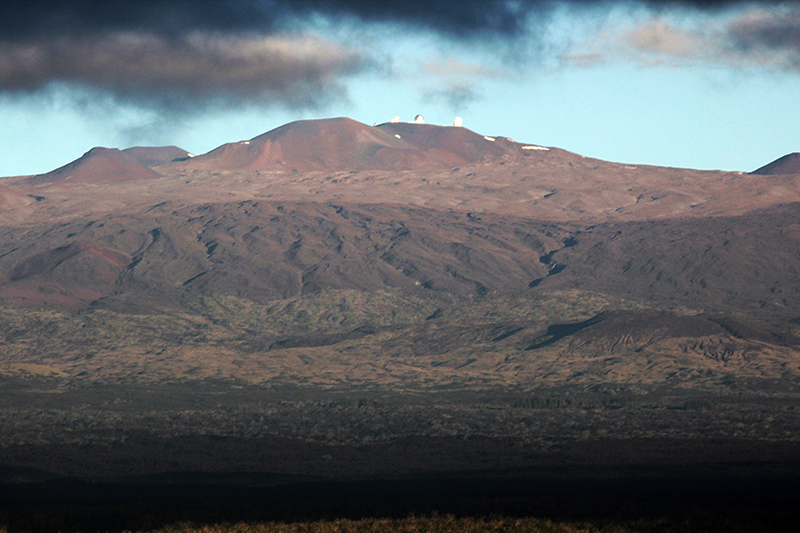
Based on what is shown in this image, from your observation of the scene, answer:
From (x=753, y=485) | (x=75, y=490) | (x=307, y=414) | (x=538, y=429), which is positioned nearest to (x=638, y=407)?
(x=538, y=429)

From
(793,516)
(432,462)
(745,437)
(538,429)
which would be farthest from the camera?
(538,429)

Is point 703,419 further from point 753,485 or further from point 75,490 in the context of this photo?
point 75,490

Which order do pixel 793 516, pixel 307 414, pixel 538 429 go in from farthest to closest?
pixel 307 414
pixel 538 429
pixel 793 516

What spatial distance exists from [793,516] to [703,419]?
98952 millimetres

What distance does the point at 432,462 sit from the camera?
12525 cm

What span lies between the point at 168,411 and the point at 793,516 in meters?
131

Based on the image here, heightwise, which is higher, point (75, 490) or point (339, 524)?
point (339, 524)

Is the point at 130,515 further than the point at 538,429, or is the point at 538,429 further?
the point at 538,429

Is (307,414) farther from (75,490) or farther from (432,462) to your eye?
(75,490)

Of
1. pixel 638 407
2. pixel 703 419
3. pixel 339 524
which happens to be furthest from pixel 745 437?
pixel 339 524

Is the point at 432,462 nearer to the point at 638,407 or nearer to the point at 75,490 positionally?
the point at 75,490

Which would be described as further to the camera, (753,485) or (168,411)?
(168,411)

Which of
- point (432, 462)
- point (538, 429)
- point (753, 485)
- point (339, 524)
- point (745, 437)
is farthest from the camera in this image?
point (538, 429)

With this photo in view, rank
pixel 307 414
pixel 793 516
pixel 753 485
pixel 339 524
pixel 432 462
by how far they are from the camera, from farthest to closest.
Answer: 1. pixel 307 414
2. pixel 432 462
3. pixel 753 485
4. pixel 793 516
5. pixel 339 524
